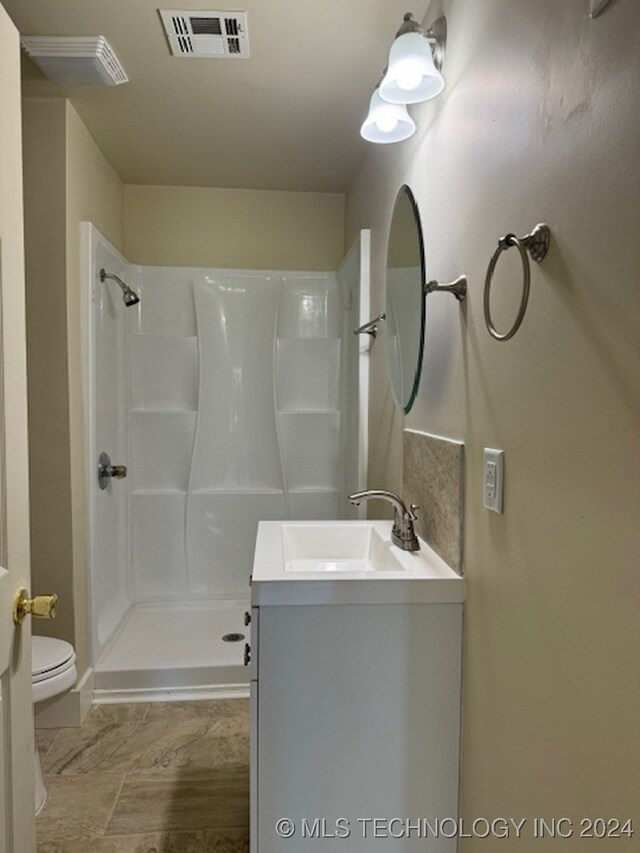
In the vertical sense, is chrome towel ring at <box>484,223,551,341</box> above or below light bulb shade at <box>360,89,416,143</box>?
below

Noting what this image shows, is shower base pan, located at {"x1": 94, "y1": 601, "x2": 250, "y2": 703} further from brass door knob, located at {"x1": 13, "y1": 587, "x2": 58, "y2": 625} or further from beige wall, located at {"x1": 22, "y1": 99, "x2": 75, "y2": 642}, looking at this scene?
brass door knob, located at {"x1": 13, "y1": 587, "x2": 58, "y2": 625}

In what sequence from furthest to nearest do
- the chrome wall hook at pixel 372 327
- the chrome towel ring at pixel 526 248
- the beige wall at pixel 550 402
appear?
the chrome wall hook at pixel 372 327
the chrome towel ring at pixel 526 248
the beige wall at pixel 550 402

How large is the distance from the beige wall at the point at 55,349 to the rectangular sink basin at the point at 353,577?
3.23 feet

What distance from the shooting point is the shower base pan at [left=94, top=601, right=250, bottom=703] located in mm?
2324

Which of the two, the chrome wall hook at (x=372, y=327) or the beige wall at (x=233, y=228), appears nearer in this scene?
the chrome wall hook at (x=372, y=327)

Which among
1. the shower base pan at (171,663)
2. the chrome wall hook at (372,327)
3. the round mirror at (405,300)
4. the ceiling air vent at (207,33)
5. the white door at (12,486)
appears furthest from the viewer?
the shower base pan at (171,663)

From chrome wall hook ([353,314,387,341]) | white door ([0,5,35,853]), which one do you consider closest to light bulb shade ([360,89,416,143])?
chrome wall hook ([353,314,387,341])

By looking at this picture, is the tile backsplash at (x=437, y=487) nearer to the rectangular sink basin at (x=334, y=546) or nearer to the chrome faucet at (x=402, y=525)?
the chrome faucet at (x=402, y=525)

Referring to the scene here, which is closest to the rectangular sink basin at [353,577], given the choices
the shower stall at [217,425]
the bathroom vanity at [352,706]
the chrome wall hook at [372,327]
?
the bathroom vanity at [352,706]

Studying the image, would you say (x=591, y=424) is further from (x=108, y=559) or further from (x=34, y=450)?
(x=108, y=559)

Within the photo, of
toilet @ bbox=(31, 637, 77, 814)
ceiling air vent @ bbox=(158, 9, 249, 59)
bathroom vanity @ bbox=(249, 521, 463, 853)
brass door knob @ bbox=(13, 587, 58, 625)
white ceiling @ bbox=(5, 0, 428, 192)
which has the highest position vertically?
white ceiling @ bbox=(5, 0, 428, 192)

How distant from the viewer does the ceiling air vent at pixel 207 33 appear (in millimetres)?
1571

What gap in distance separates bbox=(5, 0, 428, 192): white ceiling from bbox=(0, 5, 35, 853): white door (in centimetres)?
83

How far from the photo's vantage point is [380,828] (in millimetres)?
1234
